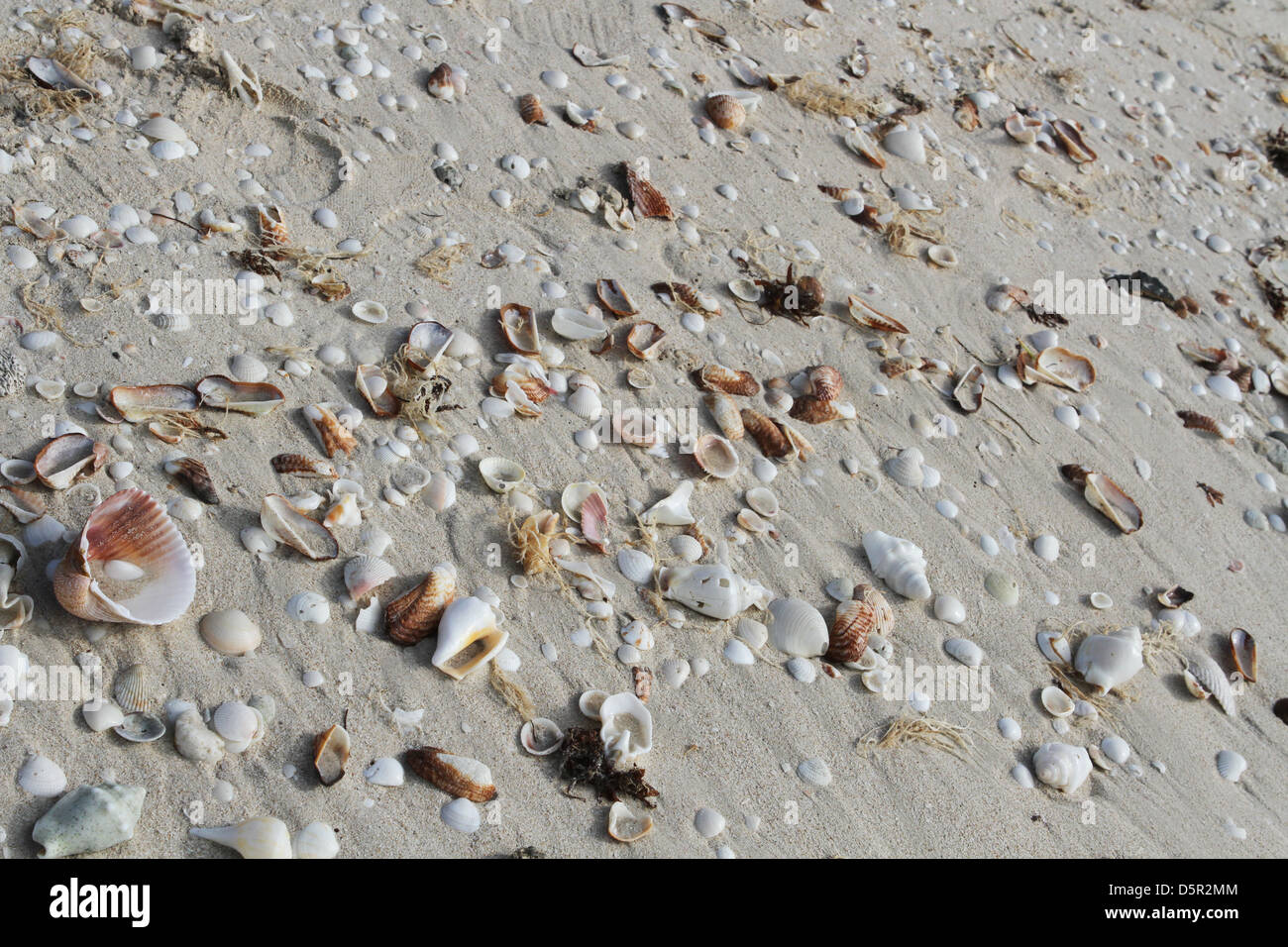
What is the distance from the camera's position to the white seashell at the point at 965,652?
3463mm

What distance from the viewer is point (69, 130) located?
406 centimetres

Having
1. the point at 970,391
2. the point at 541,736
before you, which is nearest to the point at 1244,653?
the point at 970,391

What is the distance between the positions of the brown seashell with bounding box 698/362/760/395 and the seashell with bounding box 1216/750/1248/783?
2242mm

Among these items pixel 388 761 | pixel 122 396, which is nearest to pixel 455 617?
pixel 388 761

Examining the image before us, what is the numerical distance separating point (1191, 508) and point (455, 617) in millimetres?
3483

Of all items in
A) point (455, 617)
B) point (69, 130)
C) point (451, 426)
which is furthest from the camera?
point (69, 130)

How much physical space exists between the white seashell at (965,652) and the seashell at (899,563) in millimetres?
194

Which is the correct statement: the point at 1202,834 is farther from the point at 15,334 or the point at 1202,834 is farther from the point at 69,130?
the point at 69,130

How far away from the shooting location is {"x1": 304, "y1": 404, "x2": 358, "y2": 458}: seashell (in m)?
3.33

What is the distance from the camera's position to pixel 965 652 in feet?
11.4

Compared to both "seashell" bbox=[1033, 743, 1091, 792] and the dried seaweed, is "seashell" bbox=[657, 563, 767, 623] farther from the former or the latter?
"seashell" bbox=[1033, 743, 1091, 792]

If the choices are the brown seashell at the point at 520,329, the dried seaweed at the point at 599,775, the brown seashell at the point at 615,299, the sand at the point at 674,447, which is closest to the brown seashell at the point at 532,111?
the sand at the point at 674,447

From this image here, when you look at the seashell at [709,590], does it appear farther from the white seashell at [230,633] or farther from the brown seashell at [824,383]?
the white seashell at [230,633]

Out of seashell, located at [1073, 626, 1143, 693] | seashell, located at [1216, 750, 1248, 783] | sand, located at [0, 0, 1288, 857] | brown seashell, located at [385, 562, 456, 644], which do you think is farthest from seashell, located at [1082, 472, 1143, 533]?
brown seashell, located at [385, 562, 456, 644]
